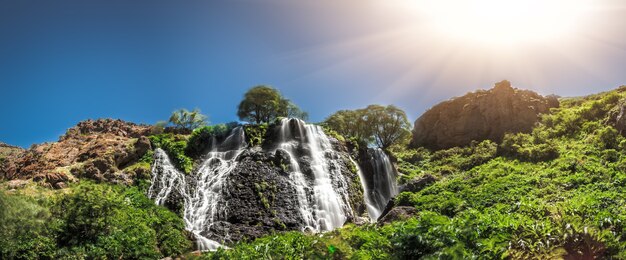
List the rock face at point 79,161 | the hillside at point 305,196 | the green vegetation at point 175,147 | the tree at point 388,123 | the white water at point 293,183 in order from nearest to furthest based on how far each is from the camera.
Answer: the hillside at point 305,196
the rock face at point 79,161
the white water at point 293,183
the green vegetation at point 175,147
the tree at point 388,123

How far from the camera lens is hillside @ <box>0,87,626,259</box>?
6895mm

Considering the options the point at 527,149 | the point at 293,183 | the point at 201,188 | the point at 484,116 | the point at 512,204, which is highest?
the point at 484,116

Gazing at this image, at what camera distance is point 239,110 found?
45.7m

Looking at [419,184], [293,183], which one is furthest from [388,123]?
[293,183]

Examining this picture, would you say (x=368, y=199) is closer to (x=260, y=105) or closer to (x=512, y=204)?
(x=512, y=204)

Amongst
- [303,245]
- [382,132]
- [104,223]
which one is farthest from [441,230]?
[382,132]

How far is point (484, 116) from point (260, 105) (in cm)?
3015

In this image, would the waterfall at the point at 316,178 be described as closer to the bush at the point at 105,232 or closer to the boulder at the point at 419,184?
the boulder at the point at 419,184

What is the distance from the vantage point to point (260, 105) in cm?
4516

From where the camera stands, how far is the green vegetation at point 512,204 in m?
6.34

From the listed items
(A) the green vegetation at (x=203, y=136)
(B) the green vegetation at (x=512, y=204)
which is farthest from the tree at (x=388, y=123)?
(A) the green vegetation at (x=203, y=136)

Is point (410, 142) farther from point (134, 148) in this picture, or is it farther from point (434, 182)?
point (134, 148)

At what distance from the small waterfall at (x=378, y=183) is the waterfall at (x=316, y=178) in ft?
12.8

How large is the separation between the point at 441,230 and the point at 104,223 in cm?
1453
